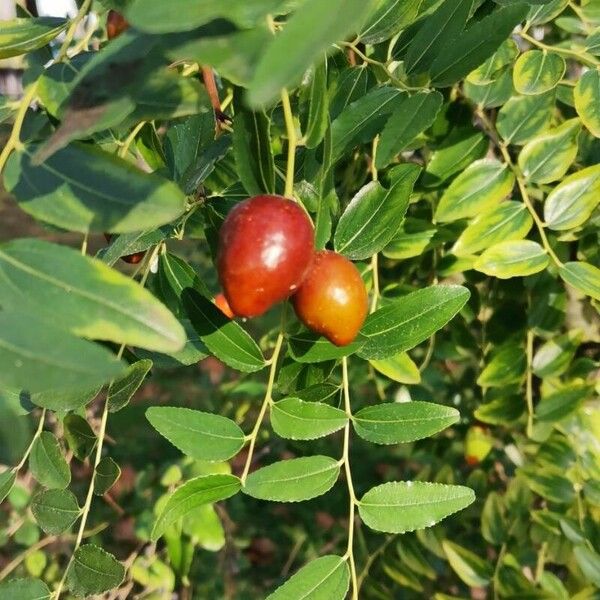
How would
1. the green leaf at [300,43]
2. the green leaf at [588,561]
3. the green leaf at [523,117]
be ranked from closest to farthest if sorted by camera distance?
the green leaf at [300,43]
the green leaf at [523,117]
the green leaf at [588,561]

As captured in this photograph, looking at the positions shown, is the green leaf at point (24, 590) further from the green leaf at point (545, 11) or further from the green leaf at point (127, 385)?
the green leaf at point (545, 11)

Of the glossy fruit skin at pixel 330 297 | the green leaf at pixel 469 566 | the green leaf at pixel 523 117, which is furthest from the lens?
the green leaf at pixel 469 566

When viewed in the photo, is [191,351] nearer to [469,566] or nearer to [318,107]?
[318,107]

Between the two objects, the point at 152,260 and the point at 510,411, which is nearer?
the point at 152,260

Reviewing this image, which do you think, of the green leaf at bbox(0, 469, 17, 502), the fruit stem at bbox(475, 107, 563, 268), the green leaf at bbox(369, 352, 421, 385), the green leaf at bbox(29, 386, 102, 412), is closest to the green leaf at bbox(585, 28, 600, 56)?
the fruit stem at bbox(475, 107, 563, 268)

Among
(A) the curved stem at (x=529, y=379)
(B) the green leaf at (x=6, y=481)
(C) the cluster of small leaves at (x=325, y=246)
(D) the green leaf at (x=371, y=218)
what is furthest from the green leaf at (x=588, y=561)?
(B) the green leaf at (x=6, y=481)

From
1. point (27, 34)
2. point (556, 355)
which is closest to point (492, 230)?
point (556, 355)

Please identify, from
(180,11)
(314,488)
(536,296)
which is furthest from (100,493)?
(536,296)

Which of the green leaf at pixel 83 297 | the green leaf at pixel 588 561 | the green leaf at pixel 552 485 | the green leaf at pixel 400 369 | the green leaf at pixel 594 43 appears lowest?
the green leaf at pixel 588 561

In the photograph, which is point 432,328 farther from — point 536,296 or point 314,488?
point 536,296
